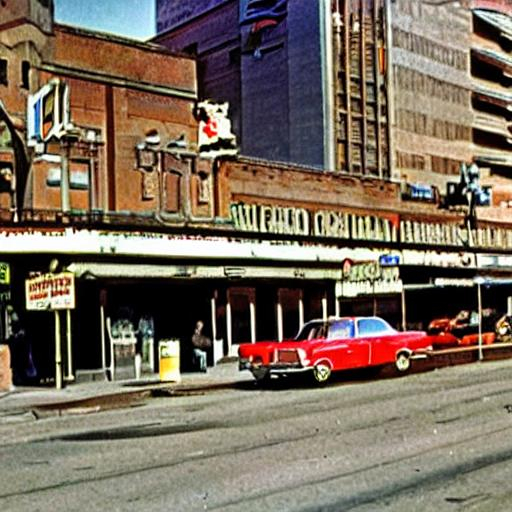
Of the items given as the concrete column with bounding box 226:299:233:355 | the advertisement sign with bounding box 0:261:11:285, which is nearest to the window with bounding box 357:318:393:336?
the concrete column with bounding box 226:299:233:355

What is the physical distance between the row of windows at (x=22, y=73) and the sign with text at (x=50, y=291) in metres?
5.26

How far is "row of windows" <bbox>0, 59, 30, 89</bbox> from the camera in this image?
26.4 m

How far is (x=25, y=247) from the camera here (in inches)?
986

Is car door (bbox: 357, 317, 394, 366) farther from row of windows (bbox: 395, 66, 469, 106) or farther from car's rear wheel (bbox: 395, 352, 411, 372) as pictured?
row of windows (bbox: 395, 66, 469, 106)

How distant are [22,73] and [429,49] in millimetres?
26302

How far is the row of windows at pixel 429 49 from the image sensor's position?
46.7 m

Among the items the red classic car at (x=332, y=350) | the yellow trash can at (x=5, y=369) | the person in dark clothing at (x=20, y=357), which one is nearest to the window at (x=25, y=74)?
the person in dark clothing at (x=20, y=357)

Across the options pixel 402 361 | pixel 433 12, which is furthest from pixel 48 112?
pixel 433 12

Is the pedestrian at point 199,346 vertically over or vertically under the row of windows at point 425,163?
under

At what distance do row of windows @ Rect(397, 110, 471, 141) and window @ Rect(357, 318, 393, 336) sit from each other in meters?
21.7

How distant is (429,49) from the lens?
48.3 metres

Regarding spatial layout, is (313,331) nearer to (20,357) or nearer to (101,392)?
(101,392)

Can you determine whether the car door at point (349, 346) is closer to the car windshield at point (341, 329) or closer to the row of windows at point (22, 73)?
the car windshield at point (341, 329)

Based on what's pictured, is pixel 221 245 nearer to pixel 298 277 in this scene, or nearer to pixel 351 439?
pixel 298 277
